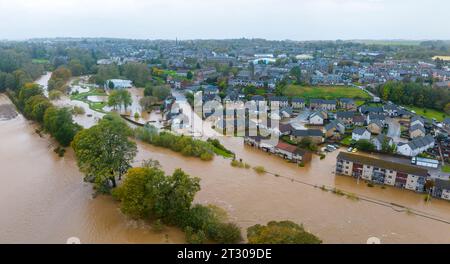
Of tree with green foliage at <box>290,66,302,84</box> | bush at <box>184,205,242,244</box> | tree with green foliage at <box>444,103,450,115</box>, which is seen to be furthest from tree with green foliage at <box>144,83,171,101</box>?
tree with green foliage at <box>444,103,450,115</box>

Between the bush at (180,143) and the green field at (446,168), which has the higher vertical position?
the bush at (180,143)

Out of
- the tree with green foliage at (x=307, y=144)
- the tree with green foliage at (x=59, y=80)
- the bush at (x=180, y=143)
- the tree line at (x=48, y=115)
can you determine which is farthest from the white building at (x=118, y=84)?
the tree with green foliage at (x=307, y=144)

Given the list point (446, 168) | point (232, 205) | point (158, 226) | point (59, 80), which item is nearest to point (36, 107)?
point (59, 80)

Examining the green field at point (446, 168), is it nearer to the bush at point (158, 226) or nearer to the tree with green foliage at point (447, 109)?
the tree with green foliage at point (447, 109)

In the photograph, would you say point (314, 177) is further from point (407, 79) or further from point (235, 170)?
point (407, 79)

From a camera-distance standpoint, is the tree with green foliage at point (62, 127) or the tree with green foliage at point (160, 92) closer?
the tree with green foliage at point (62, 127)

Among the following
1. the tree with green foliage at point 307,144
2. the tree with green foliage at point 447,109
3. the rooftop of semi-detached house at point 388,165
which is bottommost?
the tree with green foliage at point 307,144

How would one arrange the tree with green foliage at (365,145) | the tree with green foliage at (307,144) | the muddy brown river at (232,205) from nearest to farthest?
the muddy brown river at (232,205) → the tree with green foliage at (365,145) → the tree with green foliage at (307,144)
